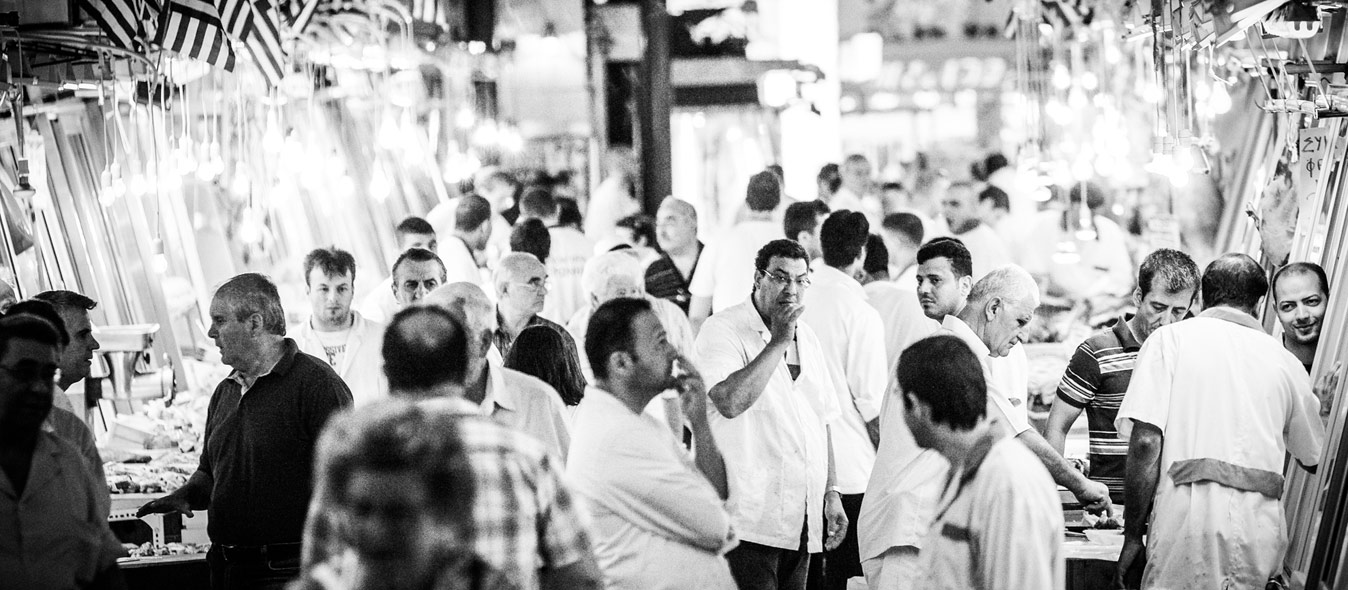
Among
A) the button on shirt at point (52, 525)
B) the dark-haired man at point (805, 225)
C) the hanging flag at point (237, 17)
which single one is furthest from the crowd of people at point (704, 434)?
the hanging flag at point (237, 17)

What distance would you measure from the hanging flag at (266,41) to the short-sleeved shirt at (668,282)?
2.37m

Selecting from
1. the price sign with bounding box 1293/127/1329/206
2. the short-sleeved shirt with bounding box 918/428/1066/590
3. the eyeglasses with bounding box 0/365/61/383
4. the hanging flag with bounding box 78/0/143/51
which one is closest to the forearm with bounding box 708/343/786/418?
the short-sleeved shirt with bounding box 918/428/1066/590

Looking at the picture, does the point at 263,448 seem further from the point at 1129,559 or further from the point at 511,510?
the point at 1129,559

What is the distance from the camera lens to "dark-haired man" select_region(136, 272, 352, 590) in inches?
181

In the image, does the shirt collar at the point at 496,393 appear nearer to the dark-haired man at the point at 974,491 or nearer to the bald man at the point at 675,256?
the dark-haired man at the point at 974,491

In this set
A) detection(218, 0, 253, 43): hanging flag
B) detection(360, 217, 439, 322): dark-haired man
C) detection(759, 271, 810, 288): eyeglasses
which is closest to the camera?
detection(759, 271, 810, 288): eyeglasses

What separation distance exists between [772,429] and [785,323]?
0.35 meters

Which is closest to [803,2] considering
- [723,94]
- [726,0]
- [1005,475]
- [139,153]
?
[723,94]

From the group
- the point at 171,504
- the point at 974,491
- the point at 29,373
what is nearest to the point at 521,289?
the point at 171,504

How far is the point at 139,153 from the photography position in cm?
1032

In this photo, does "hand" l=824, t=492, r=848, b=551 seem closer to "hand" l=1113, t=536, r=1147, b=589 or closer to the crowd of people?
the crowd of people

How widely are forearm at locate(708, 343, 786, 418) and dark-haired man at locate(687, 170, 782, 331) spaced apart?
10.7 feet

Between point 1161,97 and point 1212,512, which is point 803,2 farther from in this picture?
point 1212,512

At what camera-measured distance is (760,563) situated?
5012mm
